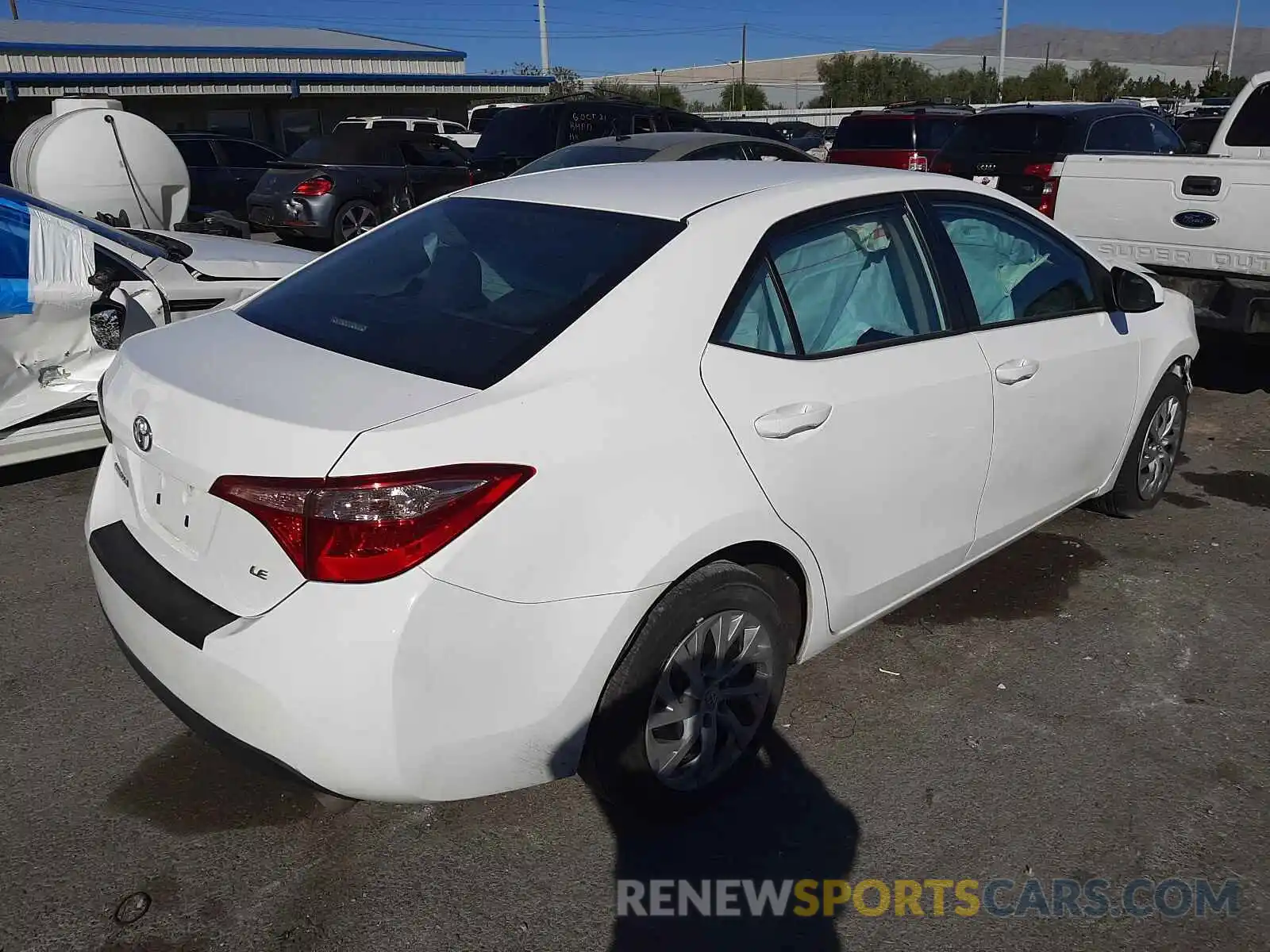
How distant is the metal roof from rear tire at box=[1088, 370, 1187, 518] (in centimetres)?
2697

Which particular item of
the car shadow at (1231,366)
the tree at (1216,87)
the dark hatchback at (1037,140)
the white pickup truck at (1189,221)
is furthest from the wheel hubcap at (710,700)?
the tree at (1216,87)

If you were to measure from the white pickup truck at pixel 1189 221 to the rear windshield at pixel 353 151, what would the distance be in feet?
30.4

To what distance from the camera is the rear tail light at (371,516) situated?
213cm

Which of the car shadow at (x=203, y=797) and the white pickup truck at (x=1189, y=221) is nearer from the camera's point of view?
the car shadow at (x=203, y=797)

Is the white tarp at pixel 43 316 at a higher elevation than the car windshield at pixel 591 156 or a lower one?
lower

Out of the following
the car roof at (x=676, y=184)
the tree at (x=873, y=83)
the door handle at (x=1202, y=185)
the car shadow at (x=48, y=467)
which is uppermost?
the tree at (x=873, y=83)

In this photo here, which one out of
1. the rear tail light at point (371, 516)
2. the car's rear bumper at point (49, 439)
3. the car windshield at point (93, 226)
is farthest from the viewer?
the car windshield at point (93, 226)

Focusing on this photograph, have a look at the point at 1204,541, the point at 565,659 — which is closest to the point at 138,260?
the point at 565,659

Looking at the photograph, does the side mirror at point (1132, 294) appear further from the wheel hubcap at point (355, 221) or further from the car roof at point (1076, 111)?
the wheel hubcap at point (355, 221)

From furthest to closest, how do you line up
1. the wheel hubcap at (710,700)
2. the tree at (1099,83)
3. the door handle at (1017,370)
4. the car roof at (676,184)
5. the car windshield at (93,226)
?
the tree at (1099,83) → the car windshield at (93,226) → the door handle at (1017,370) → the car roof at (676,184) → the wheel hubcap at (710,700)

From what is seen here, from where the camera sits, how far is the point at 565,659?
7.70 feet

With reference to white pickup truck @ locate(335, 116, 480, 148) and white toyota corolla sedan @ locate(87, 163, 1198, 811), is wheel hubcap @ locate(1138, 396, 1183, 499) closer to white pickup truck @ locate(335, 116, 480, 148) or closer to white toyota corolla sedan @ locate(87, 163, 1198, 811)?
white toyota corolla sedan @ locate(87, 163, 1198, 811)

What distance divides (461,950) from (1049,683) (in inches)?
85.0

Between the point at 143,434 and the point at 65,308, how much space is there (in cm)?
298
